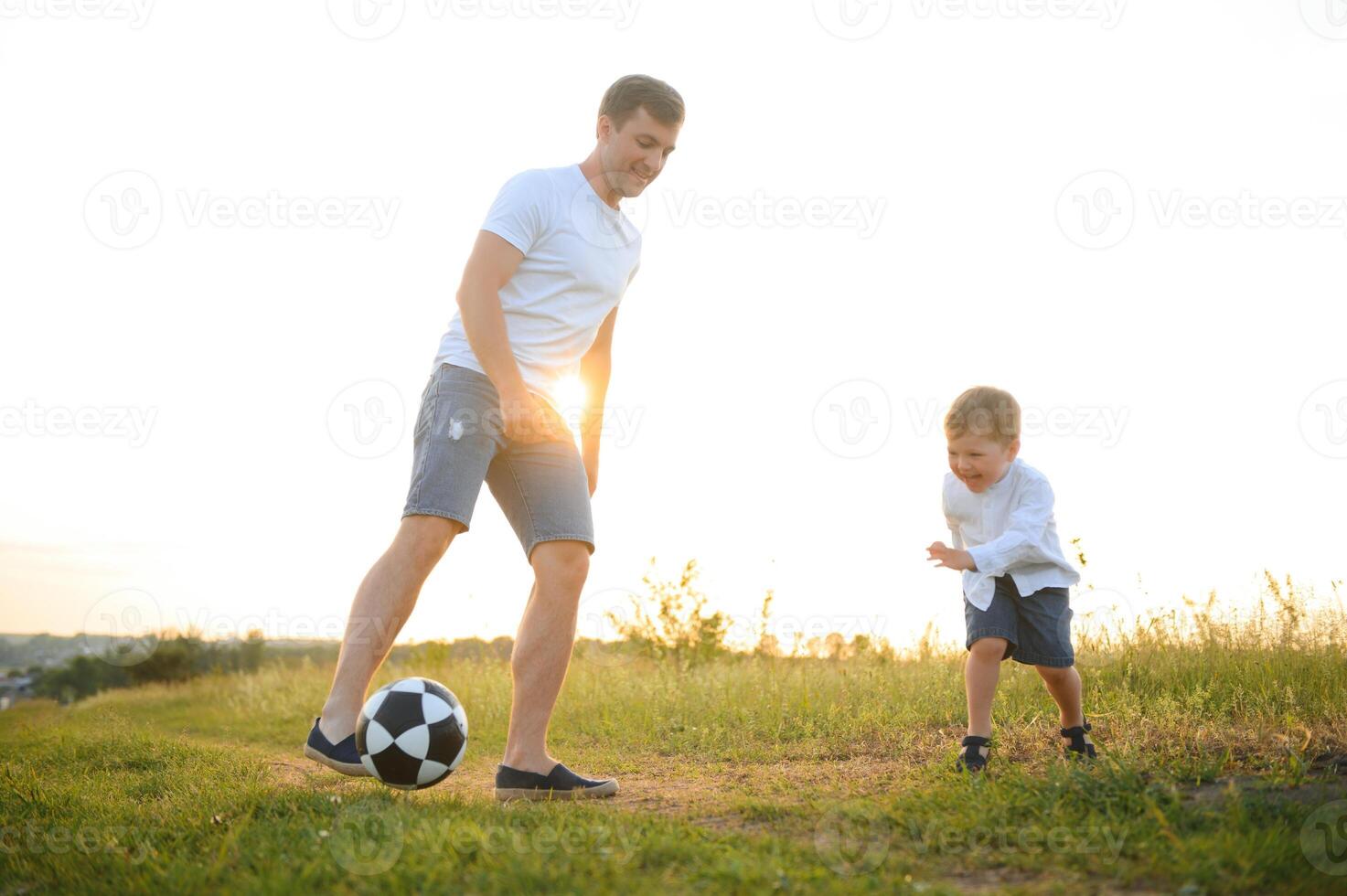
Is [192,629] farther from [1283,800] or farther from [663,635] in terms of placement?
[1283,800]

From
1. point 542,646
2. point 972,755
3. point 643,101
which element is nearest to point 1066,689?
point 972,755

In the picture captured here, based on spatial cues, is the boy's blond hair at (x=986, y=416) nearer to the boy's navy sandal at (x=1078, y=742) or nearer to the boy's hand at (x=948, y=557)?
the boy's hand at (x=948, y=557)

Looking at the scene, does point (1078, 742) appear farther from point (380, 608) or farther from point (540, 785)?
point (380, 608)

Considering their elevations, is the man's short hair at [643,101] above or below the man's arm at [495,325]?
above

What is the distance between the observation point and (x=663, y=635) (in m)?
9.01

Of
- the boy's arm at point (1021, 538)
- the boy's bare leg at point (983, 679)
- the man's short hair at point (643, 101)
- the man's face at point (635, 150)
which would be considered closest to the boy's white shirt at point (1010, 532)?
the boy's arm at point (1021, 538)

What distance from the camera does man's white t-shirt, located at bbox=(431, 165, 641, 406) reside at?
398 cm

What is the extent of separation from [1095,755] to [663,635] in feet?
17.3

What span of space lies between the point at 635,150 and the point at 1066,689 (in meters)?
2.83

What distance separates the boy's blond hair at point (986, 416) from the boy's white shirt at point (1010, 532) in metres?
0.18

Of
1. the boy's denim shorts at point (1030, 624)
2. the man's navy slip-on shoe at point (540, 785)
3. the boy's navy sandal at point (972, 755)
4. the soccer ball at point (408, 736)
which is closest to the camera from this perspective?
the soccer ball at point (408, 736)

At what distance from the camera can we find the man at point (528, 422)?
3762mm

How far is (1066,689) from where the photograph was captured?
4145 mm

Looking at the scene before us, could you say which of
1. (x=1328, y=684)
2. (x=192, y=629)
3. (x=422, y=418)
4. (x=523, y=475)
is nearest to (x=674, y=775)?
(x=523, y=475)
